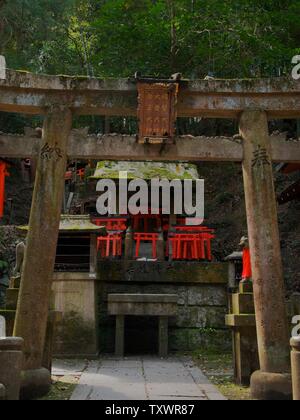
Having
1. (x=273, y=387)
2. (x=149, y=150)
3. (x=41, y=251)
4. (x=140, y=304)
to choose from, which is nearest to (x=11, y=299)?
(x=41, y=251)

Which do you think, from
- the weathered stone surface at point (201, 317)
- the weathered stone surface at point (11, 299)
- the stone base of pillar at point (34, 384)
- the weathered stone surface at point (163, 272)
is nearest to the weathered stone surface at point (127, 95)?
the weathered stone surface at point (11, 299)

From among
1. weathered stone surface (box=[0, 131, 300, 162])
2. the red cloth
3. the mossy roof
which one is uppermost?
the mossy roof

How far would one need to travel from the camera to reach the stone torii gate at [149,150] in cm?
757

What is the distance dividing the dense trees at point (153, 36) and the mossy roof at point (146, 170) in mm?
5537

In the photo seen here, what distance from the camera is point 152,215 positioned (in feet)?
64.7

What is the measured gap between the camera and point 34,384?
7281 mm

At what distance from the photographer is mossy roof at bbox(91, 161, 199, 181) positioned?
18.9m

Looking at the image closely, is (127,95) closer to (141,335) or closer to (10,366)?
(10,366)

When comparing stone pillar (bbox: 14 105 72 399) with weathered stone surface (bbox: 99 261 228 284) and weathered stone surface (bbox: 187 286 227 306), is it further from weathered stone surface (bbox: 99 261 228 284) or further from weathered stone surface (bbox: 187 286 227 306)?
weathered stone surface (bbox: 187 286 227 306)

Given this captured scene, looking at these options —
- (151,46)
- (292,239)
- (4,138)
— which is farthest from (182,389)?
(151,46)

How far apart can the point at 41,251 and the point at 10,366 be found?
2542mm

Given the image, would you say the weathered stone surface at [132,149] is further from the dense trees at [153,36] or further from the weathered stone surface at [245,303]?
the dense trees at [153,36]

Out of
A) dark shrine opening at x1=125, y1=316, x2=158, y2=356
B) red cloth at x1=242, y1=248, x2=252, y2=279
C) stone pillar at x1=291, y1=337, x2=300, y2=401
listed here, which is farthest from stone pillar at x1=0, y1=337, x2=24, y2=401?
dark shrine opening at x1=125, y1=316, x2=158, y2=356
